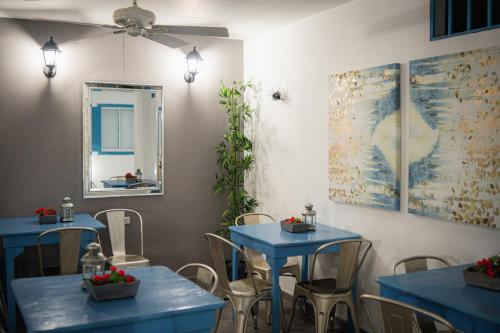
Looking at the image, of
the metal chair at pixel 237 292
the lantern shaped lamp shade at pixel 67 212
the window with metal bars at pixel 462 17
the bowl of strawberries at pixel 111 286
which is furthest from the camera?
→ the lantern shaped lamp shade at pixel 67 212

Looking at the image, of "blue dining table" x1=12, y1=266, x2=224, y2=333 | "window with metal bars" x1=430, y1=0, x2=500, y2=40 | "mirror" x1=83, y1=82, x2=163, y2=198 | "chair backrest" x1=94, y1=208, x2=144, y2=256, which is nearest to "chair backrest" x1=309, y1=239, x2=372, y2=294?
"blue dining table" x1=12, y1=266, x2=224, y2=333

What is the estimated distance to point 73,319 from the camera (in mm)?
2236

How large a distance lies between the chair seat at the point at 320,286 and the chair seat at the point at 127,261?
5.11 ft

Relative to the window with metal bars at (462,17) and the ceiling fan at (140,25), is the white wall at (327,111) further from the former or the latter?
the ceiling fan at (140,25)

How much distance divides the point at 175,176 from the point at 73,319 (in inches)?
135

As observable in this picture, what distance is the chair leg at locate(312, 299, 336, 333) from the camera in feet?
12.1

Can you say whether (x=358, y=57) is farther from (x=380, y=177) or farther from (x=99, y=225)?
(x=99, y=225)

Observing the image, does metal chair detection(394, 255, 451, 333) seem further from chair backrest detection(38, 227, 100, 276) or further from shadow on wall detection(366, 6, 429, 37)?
chair backrest detection(38, 227, 100, 276)

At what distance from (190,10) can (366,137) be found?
6.02ft

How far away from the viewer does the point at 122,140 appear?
5340 millimetres

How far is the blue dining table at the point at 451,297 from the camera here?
228 centimetres

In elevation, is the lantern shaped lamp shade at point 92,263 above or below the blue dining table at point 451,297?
above

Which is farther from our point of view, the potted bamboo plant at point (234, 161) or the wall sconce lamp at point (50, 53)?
the potted bamboo plant at point (234, 161)

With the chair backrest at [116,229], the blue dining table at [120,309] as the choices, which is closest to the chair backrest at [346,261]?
the blue dining table at [120,309]
